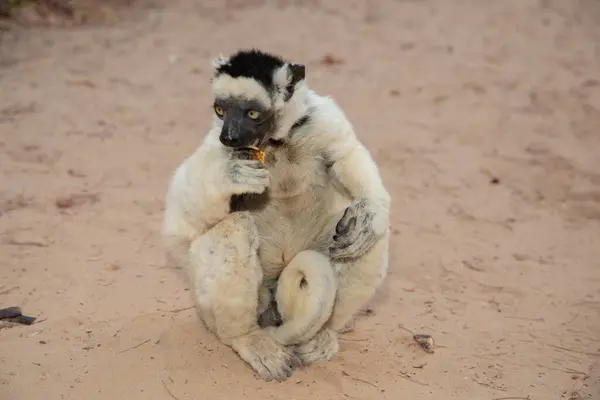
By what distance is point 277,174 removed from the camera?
148 inches

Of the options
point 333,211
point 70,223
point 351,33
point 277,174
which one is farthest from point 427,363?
point 351,33

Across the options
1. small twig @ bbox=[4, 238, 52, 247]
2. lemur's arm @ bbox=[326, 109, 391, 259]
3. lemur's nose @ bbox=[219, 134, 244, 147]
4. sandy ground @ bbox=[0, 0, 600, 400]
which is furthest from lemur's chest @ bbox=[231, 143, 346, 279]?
small twig @ bbox=[4, 238, 52, 247]

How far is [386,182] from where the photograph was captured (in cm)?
619

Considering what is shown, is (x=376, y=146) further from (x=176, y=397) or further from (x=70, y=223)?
(x=176, y=397)

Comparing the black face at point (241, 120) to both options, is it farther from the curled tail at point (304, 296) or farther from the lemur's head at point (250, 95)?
the curled tail at point (304, 296)

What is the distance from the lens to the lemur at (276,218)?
3.50 meters

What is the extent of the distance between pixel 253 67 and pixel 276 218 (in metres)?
0.80

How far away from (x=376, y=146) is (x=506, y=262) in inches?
79.1

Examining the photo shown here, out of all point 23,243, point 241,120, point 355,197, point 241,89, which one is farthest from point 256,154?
point 23,243

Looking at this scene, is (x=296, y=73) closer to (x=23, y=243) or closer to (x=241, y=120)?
(x=241, y=120)

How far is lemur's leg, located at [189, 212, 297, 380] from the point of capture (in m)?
3.54

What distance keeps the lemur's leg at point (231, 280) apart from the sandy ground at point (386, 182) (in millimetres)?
126

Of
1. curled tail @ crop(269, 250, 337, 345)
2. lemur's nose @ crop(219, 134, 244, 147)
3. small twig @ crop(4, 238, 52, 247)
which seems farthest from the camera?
small twig @ crop(4, 238, 52, 247)

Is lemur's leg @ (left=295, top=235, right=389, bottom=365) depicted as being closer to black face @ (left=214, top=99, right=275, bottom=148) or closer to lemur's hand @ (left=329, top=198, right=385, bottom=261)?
lemur's hand @ (left=329, top=198, right=385, bottom=261)
